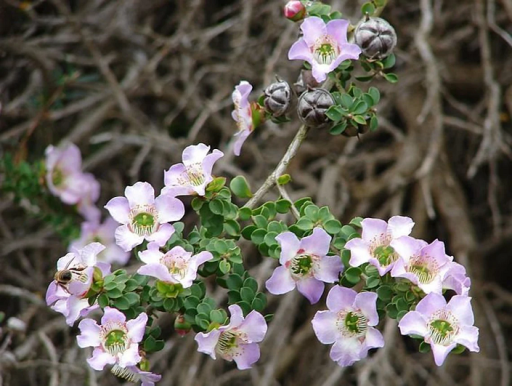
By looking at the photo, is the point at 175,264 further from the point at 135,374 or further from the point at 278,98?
the point at 278,98

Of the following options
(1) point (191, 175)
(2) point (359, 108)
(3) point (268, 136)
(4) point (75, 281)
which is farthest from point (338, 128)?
(3) point (268, 136)

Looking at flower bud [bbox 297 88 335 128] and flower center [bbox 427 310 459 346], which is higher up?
flower bud [bbox 297 88 335 128]

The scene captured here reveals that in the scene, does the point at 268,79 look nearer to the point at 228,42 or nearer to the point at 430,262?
the point at 228,42

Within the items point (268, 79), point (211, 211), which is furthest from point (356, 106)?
point (268, 79)

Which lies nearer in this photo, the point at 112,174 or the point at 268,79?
the point at 268,79

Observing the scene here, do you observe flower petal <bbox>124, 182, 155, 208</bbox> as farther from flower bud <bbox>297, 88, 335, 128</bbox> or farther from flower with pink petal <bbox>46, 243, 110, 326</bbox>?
flower bud <bbox>297, 88, 335, 128</bbox>

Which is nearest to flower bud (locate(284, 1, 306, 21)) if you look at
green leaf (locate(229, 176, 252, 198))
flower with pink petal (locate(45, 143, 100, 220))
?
green leaf (locate(229, 176, 252, 198))
